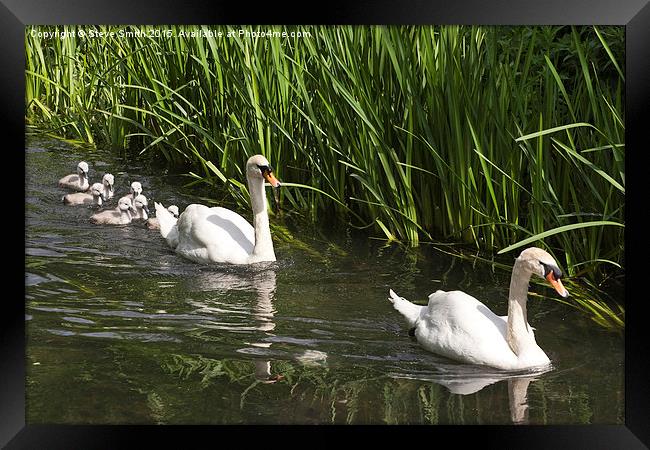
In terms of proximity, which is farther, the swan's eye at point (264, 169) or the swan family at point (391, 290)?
the swan's eye at point (264, 169)

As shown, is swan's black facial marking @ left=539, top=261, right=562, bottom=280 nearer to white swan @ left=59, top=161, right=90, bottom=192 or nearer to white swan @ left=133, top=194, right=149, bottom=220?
white swan @ left=133, top=194, right=149, bottom=220

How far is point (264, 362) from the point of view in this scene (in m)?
5.53

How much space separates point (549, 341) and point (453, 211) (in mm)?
701

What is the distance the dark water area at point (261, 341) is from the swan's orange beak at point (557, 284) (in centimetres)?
37

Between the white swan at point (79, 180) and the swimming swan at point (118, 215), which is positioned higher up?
the white swan at point (79, 180)

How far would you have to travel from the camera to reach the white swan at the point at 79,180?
232 inches

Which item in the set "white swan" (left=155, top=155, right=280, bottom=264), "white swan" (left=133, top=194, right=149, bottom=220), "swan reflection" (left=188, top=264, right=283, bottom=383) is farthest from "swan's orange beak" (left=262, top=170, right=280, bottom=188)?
"white swan" (left=133, top=194, right=149, bottom=220)

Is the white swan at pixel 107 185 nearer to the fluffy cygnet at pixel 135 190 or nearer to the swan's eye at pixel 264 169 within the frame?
the fluffy cygnet at pixel 135 190

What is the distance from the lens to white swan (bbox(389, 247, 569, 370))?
5492 mm

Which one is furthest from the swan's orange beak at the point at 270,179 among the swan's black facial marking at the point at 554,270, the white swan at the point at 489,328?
the swan's black facial marking at the point at 554,270

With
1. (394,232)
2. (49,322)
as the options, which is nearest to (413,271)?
(394,232)

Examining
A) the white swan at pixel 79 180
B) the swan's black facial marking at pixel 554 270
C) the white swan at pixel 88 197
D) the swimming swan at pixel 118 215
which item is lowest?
the swan's black facial marking at pixel 554 270

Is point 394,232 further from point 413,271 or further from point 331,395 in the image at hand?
point 331,395

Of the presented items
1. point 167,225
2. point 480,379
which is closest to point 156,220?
point 167,225
